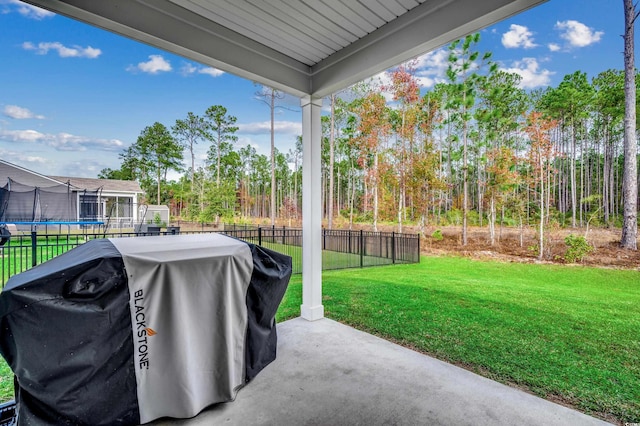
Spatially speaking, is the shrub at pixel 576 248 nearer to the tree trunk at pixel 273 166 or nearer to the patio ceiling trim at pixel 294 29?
the patio ceiling trim at pixel 294 29

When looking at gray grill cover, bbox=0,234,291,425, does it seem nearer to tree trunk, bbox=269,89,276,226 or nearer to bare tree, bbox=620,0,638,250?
bare tree, bbox=620,0,638,250

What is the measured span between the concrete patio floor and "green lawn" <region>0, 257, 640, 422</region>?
0.87ft

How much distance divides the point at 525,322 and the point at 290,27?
A: 3.55 m

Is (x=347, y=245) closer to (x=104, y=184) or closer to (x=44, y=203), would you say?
(x=104, y=184)

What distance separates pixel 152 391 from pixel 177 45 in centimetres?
225

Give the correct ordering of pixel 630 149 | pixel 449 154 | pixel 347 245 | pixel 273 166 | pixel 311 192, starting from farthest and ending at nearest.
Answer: pixel 273 166, pixel 347 245, pixel 449 154, pixel 311 192, pixel 630 149

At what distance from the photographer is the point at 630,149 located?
103 inches

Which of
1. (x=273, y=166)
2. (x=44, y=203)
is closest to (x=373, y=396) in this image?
(x=44, y=203)

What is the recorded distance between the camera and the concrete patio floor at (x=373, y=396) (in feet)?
5.57

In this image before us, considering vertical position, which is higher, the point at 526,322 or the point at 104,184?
the point at 104,184

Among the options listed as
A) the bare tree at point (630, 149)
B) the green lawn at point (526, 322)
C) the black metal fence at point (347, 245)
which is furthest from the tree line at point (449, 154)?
the green lawn at point (526, 322)

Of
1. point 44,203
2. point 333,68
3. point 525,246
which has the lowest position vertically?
point 525,246

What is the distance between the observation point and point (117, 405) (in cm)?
149

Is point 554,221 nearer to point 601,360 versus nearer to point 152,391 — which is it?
point 601,360
